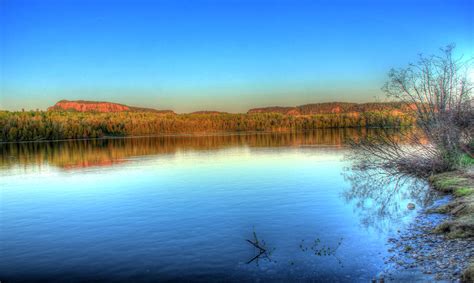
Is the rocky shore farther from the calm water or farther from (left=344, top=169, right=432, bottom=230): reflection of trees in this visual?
(left=344, top=169, right=432, bottom=230): reflection of trees

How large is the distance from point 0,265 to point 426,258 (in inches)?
504

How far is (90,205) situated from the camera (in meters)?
23.2

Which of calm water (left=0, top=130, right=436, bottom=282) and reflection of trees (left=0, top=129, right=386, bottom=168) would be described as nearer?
calm water (left=0, top=130, right=436, bottom=282)

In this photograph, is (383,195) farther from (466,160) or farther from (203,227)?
(203,227)

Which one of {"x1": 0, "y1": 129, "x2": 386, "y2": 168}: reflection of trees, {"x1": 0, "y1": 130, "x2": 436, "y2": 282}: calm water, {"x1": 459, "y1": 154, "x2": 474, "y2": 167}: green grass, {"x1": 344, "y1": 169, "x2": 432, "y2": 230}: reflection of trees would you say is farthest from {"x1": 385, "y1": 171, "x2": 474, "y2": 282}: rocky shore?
{"x1": 0, "y1": 129, "x2": 386, "y2": 168}: reflection of trees

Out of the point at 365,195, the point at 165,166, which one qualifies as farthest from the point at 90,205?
the point at 165,166

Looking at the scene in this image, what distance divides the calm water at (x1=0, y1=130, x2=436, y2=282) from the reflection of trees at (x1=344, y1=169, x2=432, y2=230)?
0.06 metres

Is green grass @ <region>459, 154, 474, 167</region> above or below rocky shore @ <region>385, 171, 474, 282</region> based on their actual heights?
above

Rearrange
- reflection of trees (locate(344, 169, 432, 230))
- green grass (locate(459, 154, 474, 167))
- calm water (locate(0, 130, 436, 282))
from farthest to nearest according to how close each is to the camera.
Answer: green grass (locate(459, 154, 474, 167)) < reflection of trees (locate(344, 169, 432, 230)) < calm water (locate(0, 130, 436, 282))

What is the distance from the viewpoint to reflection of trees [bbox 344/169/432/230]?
17955 mm

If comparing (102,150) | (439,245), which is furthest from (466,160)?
(102,150)

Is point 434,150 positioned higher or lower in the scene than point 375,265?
higher

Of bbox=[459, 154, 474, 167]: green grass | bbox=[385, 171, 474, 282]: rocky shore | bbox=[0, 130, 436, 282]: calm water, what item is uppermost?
bbox=[459, 154, 474, 167]: green grass

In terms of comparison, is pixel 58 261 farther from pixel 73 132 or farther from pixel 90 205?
pixel 73 132
